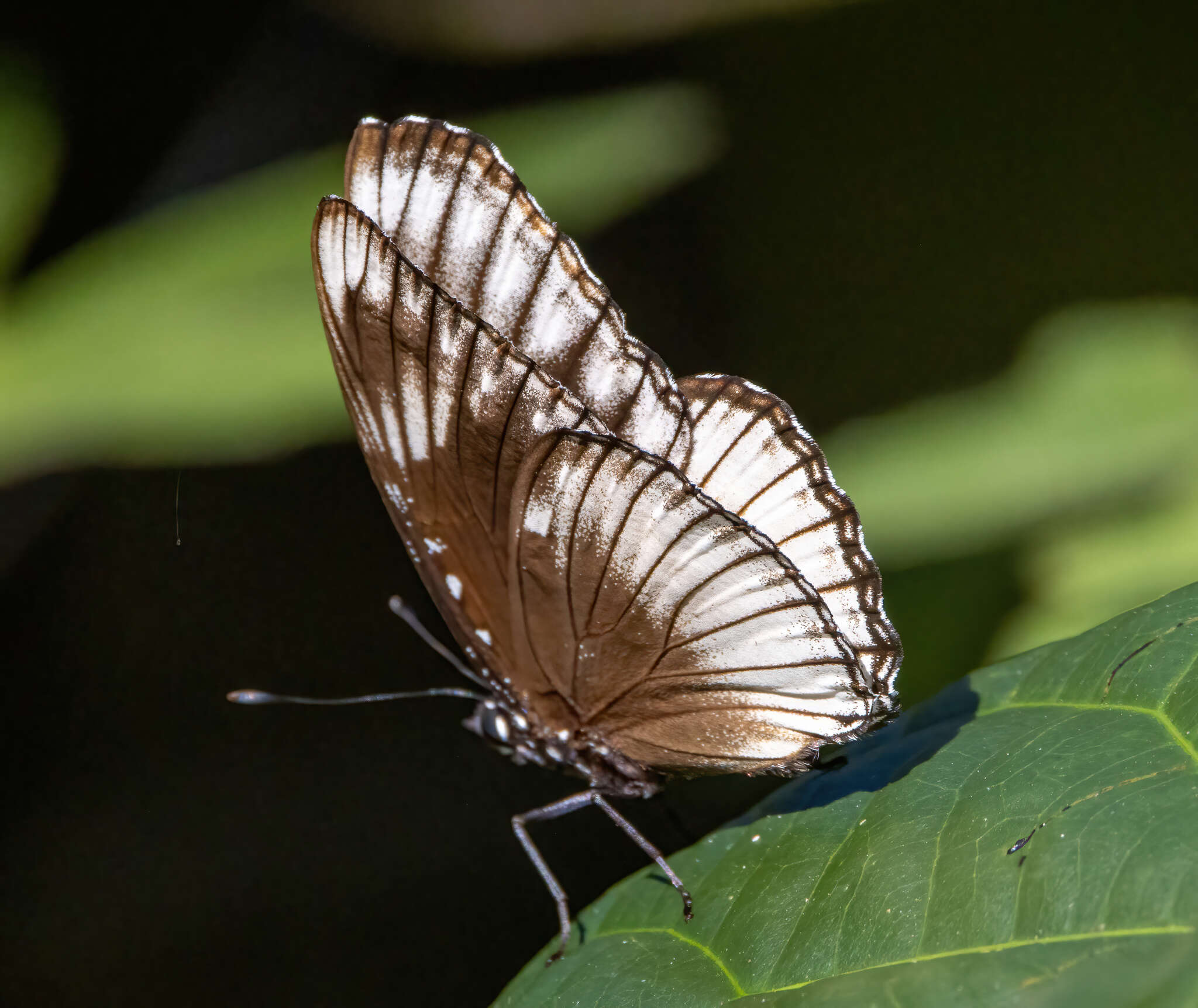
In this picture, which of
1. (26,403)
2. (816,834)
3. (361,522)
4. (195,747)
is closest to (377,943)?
(195,747)

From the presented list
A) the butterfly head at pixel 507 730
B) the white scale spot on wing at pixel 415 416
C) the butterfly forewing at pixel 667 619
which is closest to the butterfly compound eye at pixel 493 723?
the butterfly head at pixel 507 730

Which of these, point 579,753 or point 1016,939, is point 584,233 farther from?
point 1016,939

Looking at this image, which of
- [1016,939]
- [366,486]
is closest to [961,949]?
[1016,939]

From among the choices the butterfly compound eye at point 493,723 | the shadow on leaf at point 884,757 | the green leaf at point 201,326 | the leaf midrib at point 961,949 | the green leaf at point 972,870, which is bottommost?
the leaf midrib at point 961,949

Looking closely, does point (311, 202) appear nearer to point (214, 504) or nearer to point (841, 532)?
point (214, 504)

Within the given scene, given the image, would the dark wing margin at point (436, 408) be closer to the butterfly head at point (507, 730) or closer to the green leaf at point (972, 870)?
the butterfly head at point (507, 730)

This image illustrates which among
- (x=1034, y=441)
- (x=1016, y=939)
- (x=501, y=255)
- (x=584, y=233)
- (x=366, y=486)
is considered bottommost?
(x=1016, y=939)
